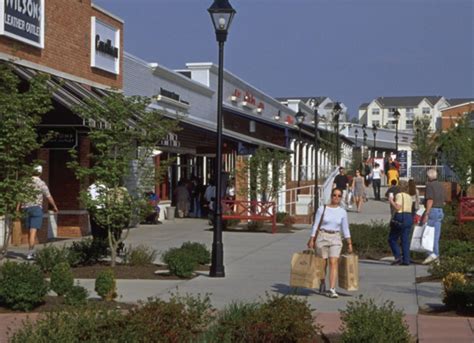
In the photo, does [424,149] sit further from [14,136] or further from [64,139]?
[14,136]

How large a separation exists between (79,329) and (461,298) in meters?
5.44

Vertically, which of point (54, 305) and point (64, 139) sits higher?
point (64, 139)

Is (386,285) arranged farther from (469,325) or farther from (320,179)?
(320,179)

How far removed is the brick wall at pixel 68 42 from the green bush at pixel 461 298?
12405mm

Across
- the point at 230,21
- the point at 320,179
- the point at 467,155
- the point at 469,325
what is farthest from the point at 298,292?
the point at 320,179

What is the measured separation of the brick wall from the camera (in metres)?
22.5

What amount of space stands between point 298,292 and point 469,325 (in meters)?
3.65

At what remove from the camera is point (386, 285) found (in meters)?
15.0

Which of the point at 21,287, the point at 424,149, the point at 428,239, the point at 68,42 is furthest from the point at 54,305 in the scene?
the point at 424,149

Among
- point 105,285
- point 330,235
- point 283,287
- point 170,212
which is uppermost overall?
point 170,212

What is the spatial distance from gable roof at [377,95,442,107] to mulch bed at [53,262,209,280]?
544 ft

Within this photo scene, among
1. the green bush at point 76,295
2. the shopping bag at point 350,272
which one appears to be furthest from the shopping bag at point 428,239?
the green bush at point 76,295

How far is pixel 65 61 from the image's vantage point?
23.9 m

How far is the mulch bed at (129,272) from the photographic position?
50.7 feet
